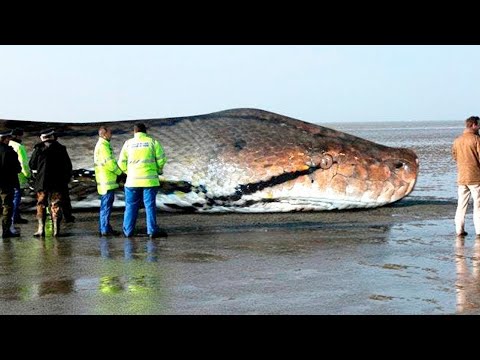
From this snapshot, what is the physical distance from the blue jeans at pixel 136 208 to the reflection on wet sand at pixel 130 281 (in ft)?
2.22

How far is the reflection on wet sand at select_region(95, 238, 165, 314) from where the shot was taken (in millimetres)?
6531

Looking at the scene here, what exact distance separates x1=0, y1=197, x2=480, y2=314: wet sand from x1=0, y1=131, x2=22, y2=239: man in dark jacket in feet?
1.15

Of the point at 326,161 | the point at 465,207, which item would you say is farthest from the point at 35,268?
the point at 326,161

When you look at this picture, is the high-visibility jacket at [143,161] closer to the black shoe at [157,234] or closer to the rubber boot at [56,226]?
the black shoe at [157,234]

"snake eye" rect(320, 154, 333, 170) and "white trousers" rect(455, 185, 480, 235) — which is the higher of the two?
"snake eye" rect(320, 154, 333, 170)

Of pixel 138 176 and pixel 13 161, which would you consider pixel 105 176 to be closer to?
pixel 138 176

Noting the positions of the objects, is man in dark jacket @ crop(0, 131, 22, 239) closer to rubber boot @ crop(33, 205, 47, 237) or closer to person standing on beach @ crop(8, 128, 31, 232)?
rubber boot @ crop(33, 205, 47, 237)

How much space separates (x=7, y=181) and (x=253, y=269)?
15.7ft

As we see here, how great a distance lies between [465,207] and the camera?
10.5 meters

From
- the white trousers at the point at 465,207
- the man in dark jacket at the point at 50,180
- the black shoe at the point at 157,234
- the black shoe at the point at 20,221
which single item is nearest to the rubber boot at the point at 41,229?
the man in dark jacket at the point at 50,180

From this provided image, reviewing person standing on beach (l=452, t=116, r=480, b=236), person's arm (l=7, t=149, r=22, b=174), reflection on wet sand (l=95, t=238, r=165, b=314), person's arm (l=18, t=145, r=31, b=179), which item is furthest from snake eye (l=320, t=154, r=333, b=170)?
person's arm (l=7, t=149, r=22, b=174)
